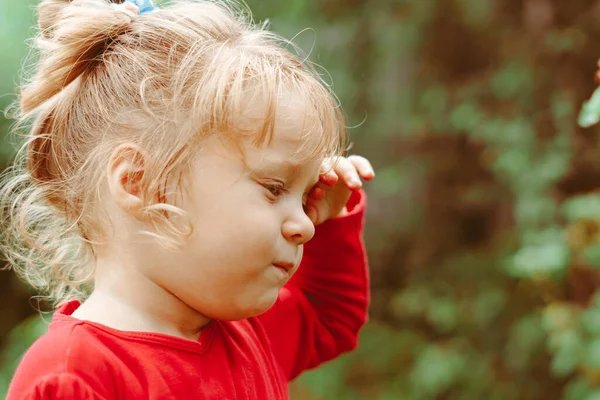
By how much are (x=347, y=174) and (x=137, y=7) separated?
41 cm

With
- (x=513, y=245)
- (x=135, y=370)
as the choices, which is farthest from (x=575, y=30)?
(x=135, y=370)

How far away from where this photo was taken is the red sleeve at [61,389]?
960 mm

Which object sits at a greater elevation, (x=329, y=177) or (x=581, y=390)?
(x=329, y=177)

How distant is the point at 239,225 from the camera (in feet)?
3.42

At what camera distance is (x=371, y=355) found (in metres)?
3.30

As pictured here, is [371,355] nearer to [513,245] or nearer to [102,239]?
[513,245]

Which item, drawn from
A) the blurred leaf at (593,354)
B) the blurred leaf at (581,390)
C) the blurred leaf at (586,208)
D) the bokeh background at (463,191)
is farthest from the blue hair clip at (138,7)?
the blurred leaf at (581,390)

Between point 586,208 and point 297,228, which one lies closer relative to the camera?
point 297,228

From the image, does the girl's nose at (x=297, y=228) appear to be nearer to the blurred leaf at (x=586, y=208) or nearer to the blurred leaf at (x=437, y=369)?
the blurred leaf at (x=586, y=208)

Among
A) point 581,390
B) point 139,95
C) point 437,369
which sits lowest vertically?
point 437,369

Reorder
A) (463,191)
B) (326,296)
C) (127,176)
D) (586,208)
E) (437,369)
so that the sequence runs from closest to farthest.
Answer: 1. (127,176)
2. (326,296)
3. (586,208)
4. (437,369)
5. (463,191)

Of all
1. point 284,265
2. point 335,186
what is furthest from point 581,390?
point 284,265

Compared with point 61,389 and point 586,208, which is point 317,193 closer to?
point 61,389

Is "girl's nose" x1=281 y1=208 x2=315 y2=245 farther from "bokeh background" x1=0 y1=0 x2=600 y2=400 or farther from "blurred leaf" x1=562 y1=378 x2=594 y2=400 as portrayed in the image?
"blurred leaf" x1=562 y1=378 x2=594 y2=400
